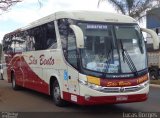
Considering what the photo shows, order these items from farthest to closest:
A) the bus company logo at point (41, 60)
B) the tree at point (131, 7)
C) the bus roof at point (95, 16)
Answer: the tree at point (131, 7) → the bus company logo at point (41, 60) → the bus roof at point (95, 16)

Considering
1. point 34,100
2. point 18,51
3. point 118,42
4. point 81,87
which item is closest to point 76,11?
point 118,42

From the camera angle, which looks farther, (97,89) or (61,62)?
(61,62)

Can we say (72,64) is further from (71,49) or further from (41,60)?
Answer: (41,60)

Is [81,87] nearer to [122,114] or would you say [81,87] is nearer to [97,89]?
[97,89]

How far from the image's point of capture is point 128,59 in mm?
12742

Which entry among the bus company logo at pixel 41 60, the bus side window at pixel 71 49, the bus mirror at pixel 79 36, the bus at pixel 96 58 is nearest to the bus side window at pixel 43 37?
the bus at pixel 96 58

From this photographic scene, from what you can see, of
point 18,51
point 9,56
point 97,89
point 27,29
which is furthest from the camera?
point 9,56

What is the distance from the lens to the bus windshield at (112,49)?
40.9 ft

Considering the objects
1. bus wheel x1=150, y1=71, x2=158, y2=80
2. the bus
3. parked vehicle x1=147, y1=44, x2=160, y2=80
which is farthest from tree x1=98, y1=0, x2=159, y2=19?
the bus

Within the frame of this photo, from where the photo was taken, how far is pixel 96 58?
1248 centimetres

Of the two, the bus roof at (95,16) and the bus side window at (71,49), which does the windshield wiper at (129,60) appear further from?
the bus side window at (71,49)

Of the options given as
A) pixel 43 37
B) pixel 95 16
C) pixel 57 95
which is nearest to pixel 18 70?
pixel 43 37

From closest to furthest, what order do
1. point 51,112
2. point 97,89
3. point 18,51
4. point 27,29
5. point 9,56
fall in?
point 97,89, point 51,112, point 27,29, point 18,51, point 9,56

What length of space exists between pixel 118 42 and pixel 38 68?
15.9 feet
